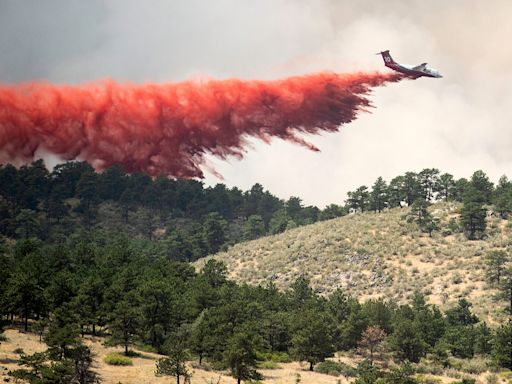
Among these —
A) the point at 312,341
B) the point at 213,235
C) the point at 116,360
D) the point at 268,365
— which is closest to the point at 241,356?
the point at 268,365

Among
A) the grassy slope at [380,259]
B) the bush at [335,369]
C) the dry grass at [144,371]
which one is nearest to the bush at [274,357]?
the dry grass at [144,371]

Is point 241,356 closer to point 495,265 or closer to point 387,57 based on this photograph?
point 387,57

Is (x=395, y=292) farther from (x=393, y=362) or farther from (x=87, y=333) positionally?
(x=87, y=333)

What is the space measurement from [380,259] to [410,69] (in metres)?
49.8

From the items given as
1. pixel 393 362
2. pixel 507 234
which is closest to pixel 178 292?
pixel 393 362

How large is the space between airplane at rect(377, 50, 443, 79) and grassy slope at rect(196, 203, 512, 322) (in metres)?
37.1

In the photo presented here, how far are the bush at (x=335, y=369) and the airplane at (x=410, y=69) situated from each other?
3999 cm

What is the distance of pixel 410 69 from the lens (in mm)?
83438

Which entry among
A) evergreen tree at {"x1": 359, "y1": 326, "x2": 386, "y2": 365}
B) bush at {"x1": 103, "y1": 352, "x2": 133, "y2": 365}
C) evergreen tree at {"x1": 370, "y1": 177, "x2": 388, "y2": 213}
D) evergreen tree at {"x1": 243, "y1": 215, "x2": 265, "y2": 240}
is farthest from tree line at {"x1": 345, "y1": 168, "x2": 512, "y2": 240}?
bush at {"x1": 103, "y1": 352, "x2": 133, "y2": 365}

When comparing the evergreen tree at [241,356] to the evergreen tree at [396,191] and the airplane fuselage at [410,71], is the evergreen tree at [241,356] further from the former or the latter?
the evergreen tree at [396,191]

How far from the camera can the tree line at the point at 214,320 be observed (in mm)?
63719

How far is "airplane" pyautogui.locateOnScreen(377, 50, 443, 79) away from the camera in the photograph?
273 feet

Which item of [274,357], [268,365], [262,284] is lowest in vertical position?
[268,365]

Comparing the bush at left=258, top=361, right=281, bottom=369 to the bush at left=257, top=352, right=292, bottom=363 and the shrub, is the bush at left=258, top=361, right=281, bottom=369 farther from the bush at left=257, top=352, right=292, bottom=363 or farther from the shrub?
the bush at left=257, top=352, right=292, bottom=363
